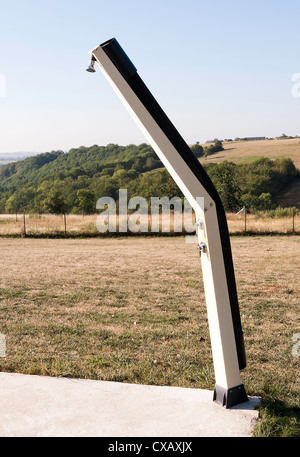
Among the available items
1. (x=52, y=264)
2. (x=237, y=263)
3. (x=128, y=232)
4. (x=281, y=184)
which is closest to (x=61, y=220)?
→ (x=128, y=232)

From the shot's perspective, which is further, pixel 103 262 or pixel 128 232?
pixel 128 232

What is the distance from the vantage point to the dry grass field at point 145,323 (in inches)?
129

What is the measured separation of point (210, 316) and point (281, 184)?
49.2 metres

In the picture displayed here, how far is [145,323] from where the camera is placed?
16.6ft

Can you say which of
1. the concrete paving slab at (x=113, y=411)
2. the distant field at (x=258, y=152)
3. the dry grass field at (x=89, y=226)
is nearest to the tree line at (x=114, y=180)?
the distant field at (x=258, y=152)

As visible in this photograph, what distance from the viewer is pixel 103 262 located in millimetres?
10484

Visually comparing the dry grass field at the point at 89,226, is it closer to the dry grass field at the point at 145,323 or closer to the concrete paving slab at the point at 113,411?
the dry grass field at the point at 145,323

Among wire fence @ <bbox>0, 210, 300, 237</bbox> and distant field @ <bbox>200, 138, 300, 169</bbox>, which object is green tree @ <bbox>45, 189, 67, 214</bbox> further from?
distant field @ <bbox>200, 138, 300, 169</bbox>

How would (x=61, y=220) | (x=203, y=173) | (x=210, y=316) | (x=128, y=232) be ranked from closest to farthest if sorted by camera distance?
(x=203, y=173) → (x=210, y=316) → (x=128, y=232) → (x=61, y=220)

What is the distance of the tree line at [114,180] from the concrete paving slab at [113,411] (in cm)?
2625

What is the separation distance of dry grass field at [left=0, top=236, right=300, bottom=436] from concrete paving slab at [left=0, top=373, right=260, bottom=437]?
0.77 ft

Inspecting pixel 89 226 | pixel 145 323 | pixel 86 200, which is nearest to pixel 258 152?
pixel 86 200

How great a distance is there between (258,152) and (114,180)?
29.8 m

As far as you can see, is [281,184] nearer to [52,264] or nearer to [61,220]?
[61,220]
